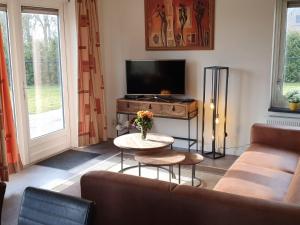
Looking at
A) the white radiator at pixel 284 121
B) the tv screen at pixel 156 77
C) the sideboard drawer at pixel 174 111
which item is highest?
the tv screen at pixel 156 77

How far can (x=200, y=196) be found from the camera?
209cm

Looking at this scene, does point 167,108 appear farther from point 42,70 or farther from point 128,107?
point 42,70

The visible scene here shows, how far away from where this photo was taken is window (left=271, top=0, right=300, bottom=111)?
434cm

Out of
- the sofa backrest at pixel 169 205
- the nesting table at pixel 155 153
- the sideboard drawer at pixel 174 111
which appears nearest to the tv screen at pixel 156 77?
the sideboard drawer at pixel 174 111

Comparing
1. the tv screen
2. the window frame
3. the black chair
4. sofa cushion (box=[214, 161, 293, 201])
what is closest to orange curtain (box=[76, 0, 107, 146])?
the window frame

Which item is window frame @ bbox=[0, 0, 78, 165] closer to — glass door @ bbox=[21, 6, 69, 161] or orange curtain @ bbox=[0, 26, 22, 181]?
glass door @ bbox=[21, 6, 69, 161]

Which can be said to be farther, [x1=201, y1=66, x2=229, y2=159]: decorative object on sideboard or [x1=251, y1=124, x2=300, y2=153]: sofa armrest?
[x1=201, y1=66, x2=229, y2=159]: decorative object on sideboard

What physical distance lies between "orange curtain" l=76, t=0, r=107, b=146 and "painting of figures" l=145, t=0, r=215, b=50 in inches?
31.6

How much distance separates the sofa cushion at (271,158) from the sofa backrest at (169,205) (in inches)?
54.0

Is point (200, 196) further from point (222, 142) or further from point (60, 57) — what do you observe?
point (60, 57)

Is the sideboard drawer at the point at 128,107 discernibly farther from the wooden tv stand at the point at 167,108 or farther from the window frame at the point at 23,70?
the window frame at the point at 23,70

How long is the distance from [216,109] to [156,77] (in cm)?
99

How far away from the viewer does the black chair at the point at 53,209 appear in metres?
1.49

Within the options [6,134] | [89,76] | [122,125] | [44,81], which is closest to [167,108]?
[122,125]
